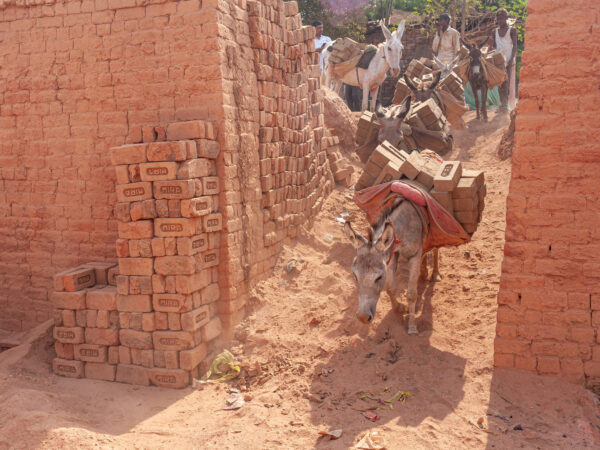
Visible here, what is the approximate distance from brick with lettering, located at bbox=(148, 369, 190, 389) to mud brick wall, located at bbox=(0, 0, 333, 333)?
2.63 ft

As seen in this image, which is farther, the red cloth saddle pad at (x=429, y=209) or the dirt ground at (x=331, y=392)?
the red cloth saddle pad at (x=429, y=209)

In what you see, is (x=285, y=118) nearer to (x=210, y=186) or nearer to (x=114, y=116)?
(x=210, y=186)

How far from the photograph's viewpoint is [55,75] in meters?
6.30

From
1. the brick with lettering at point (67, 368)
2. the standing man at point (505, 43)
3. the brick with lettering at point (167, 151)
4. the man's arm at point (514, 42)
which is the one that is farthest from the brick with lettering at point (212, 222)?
the man's arm at point (514, 42)

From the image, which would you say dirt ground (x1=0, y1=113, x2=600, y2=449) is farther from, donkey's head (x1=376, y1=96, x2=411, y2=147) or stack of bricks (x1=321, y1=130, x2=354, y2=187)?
donkey's head (x1=376, y1=96, x2=411, y2=147)

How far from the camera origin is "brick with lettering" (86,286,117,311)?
556 centimetres

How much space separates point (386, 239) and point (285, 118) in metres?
2.90

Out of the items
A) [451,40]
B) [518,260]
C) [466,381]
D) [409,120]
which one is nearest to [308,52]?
[409,120]

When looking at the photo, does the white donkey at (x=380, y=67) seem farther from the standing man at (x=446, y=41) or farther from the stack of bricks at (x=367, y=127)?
the stack of bricks at (x=367, y=127)

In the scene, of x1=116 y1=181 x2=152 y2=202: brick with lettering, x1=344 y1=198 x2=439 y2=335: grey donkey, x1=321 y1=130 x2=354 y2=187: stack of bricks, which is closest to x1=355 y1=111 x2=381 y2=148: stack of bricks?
x1=321 y1=130 x2=354 y2=187: stack of bricks

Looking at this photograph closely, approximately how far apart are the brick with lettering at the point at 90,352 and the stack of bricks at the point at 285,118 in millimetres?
2382

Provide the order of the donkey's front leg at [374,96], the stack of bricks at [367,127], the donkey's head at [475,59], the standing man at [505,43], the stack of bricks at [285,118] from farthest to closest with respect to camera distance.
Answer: the donkey's front leg at [374,96]
the standing man at [505,43]
the donkey's head at [475,59]
the stack of bricks at [367,127]
the stack of bricks at [285,118]

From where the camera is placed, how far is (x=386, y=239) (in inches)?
208

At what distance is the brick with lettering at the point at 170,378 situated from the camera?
5.45 m
